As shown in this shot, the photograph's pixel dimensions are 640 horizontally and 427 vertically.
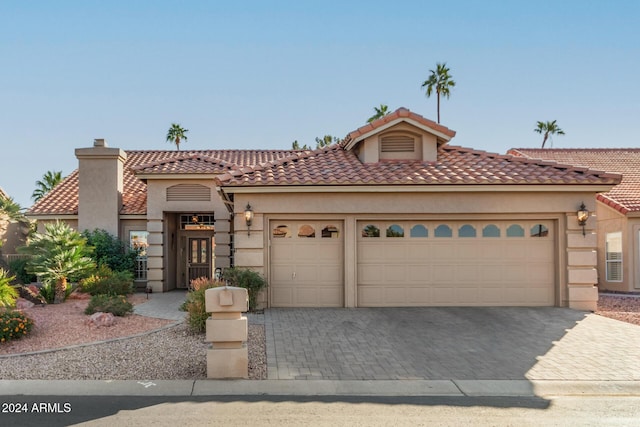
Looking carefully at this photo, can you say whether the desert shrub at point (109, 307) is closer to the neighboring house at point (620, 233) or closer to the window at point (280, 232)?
the window at point (280, 232)

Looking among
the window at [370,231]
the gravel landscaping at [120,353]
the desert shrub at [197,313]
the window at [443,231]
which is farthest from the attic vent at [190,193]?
the window at [443,231]

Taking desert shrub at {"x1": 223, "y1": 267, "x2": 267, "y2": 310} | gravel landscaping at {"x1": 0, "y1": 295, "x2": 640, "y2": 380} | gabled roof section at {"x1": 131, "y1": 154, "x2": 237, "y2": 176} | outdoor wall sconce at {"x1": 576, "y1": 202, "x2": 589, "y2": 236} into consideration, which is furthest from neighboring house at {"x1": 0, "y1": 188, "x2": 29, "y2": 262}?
outdoor wall sconce at {"x1": 576, "y1": 202, "x2": 589, "y2": 236}

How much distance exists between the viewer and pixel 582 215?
42.8 ft

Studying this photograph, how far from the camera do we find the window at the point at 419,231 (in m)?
13.5

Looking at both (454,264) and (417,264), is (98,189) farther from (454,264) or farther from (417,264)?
A: (454,264)

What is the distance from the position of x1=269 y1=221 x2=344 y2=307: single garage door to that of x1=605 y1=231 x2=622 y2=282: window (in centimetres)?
1176

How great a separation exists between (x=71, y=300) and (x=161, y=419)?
10.3m

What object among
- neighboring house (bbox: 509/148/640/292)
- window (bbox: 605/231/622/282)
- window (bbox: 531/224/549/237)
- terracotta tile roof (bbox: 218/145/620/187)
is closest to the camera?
terracotta tile roof (bbox: 218/145/620/187)

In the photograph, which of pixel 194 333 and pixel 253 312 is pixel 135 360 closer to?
pixel 194 333

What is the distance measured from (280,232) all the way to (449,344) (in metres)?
5.59

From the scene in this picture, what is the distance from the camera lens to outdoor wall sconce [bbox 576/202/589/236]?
13047mm

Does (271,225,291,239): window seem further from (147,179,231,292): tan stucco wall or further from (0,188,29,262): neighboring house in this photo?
(0,188,29,262): neighboring house

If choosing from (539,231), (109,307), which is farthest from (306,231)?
(539,231)

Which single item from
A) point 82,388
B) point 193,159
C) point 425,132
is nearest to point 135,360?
point 82,388
